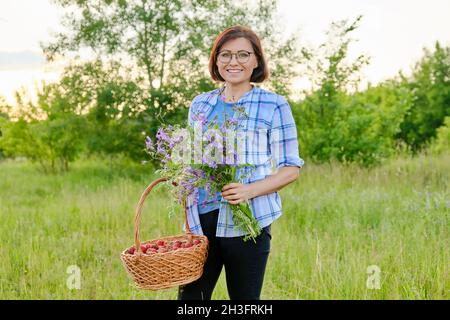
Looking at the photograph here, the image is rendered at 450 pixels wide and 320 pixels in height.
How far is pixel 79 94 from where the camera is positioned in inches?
444

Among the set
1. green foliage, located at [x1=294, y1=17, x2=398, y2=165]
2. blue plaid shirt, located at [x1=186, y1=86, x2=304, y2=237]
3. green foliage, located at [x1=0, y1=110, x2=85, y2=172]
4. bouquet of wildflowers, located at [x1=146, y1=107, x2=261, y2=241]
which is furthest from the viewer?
green foliage, located at [x1=0, y1=110, x2=85, y2=172]

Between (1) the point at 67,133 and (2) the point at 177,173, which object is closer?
(2) the point at 177,173

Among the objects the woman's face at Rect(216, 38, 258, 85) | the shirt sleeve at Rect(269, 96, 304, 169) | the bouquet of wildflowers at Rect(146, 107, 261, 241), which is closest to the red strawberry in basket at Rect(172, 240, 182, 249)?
the bouquet of wildflowers at Rect(146, 107, 261, 241)

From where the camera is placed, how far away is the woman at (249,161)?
8.02 ft

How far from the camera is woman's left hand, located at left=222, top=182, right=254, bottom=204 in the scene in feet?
7.36

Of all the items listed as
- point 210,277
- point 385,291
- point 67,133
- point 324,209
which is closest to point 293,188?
point 324,209

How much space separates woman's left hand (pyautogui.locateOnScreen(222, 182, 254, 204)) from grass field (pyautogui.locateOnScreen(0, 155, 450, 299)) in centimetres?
172

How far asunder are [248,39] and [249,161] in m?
0.64

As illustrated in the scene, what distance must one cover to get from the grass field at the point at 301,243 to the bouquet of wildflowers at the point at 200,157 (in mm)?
1815

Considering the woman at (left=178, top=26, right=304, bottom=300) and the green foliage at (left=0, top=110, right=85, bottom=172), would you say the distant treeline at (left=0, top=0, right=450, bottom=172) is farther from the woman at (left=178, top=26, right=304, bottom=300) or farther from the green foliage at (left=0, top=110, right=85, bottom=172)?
the woman at (left=178, top=26, right=304, bottom=300)

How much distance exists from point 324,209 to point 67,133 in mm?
8019

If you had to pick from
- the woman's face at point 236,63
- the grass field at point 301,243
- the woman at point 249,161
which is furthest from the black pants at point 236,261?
the grass field at point 301,243
